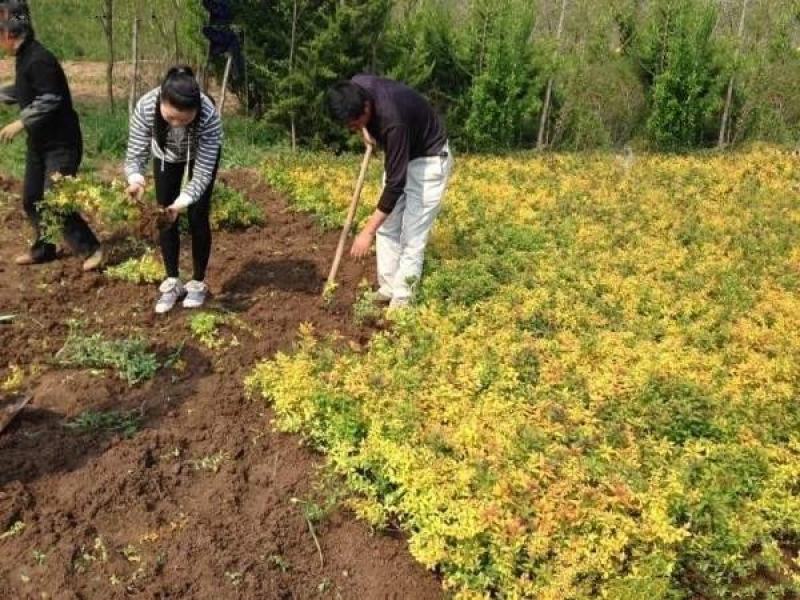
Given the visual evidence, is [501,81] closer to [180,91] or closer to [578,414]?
[180,91]

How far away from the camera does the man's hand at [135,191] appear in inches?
206

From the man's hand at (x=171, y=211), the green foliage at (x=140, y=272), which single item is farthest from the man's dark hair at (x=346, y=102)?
the green foliage at (x=140, y=272)

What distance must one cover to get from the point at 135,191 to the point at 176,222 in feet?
1.19

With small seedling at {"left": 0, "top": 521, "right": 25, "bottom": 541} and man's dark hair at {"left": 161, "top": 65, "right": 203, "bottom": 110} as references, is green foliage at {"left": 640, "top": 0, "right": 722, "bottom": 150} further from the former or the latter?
small seedling at {"left": 0, "top": 521, "right": 25, "bottom": 541}

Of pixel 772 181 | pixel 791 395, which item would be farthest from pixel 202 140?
pixel 772 181

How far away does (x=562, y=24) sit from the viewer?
18562mm

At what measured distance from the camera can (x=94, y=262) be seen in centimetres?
639

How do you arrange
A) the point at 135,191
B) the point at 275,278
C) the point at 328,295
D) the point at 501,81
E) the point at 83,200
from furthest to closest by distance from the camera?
the point at 501,81 < the point at 275,278 < the point at 328,295 < the point at 83,200 < the point at 135,191

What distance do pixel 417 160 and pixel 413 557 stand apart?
309cm

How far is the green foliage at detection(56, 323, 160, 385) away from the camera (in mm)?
4895

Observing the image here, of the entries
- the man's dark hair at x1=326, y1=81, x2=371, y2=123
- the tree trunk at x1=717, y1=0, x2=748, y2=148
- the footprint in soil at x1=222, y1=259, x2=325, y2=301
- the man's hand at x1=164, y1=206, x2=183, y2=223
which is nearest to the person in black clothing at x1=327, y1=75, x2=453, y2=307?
the man's dark hair at x1=326, y1=81, x2=371, y2=123

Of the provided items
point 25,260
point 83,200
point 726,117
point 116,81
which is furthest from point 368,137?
point 726,117

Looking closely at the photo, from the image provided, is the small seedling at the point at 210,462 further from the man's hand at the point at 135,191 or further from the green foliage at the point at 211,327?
the man's hand at the point at 135,191

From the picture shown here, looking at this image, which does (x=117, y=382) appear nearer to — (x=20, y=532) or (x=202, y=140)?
(x=20, y=532)
